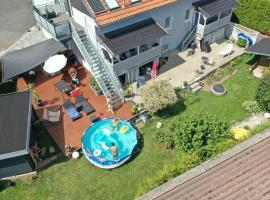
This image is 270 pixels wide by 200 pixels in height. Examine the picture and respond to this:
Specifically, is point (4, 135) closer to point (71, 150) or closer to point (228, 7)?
point (71, 150)

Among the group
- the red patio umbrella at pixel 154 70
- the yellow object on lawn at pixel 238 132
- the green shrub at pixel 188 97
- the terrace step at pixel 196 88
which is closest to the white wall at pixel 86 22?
the red patio umbrella at pixel 154 70

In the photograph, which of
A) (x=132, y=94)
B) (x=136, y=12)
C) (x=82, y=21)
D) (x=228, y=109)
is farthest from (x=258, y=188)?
(x=82, y=21)

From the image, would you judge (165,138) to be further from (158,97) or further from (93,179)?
(93,179)

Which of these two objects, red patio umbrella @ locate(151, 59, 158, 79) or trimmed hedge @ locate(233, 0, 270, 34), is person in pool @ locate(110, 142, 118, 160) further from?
trimmed hedge @ locate(233, 0, 270, 34)

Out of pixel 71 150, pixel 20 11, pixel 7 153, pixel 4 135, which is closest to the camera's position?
pixel 7 153

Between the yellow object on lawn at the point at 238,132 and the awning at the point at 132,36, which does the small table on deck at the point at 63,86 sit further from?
the yellow object on lawn at the point at 238,132

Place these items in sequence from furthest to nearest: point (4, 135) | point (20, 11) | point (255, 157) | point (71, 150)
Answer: point (20, 11) < point (71, 150) < point (4, 135) < point (255, 157)
